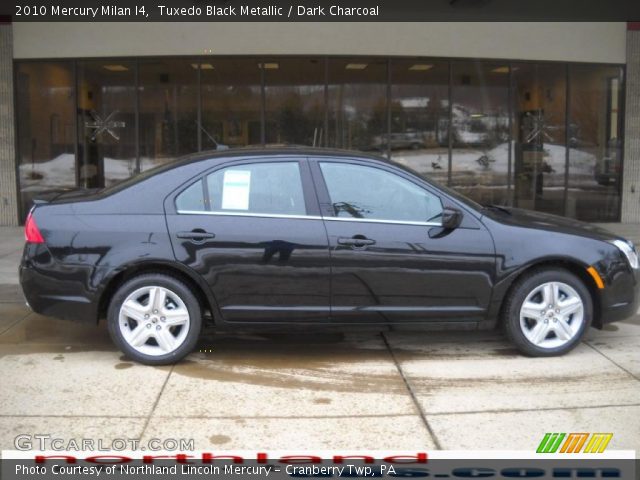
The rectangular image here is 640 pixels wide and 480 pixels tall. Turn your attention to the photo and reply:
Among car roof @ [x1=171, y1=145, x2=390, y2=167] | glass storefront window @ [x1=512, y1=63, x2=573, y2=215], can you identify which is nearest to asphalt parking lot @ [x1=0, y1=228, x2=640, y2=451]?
car roof @ [x1=171, y1=145, x2=390, y2=167]

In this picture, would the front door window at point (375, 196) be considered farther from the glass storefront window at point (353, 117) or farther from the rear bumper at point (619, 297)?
the glass storefront window at point (353, 117)

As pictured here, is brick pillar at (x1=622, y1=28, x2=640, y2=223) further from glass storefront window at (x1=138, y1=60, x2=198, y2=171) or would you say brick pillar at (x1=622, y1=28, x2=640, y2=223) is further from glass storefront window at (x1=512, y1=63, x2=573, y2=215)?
glass storefront window at (x1=138, y1=60, x2=198, y2=171)

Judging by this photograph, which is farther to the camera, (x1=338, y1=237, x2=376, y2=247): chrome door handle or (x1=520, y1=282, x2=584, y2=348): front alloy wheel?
(x1=520, y1=282, x2=584, y2=348): front alloy wheel

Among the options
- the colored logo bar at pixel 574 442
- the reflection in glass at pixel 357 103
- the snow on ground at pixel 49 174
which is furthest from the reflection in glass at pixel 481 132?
the colored logo bar at pixel 574 442

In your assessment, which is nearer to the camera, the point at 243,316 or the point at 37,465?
the point at 37,465

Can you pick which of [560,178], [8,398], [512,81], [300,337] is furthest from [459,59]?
[8,398]

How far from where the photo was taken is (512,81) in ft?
46.4

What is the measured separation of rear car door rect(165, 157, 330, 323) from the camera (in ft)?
17.9

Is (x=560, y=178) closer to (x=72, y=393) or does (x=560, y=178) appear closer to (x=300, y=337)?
(x=300, y=337)

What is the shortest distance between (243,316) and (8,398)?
1.67 meters

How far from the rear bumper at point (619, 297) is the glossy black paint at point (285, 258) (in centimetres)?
23

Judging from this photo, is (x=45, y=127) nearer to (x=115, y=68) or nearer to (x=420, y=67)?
(x=115, y=68)

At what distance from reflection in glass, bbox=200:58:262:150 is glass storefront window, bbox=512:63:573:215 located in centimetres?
492

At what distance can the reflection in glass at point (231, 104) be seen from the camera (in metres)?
13.7
